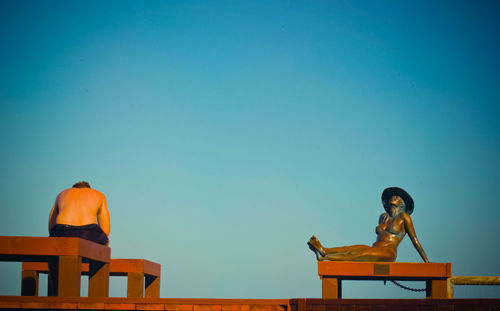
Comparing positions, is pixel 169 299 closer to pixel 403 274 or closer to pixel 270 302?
pixel 270 302

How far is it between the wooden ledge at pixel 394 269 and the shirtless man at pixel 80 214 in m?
3.53

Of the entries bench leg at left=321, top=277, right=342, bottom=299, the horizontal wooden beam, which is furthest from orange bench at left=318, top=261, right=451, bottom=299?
the horizontal wooden beam

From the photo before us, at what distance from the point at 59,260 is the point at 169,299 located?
2024 mm

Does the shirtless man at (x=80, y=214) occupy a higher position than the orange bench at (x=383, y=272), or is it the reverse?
the shirtless man at (x=80, y=214)

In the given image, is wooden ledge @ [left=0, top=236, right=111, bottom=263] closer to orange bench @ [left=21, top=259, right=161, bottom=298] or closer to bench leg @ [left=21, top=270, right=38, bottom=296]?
orange bench @ [left=21, top=259, right=161, bottom=298]

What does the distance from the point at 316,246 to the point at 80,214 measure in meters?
3.54

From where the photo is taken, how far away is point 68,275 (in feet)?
29.7

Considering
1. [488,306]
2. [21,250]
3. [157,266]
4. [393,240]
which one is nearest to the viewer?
[488,306]

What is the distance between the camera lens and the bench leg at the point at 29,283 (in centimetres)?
1282

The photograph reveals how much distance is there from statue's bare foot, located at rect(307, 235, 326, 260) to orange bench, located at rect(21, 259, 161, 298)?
3.09 metres

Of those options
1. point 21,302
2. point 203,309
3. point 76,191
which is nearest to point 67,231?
point 76,191

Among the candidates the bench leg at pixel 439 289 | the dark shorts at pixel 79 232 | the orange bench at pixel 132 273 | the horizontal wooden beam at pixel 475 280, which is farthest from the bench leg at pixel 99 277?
the horizontal wooden beam at pixel 475 280

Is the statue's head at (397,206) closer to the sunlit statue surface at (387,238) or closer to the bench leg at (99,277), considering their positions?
the sunlit statue surface at (387,238)

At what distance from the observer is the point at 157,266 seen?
13.6 m
